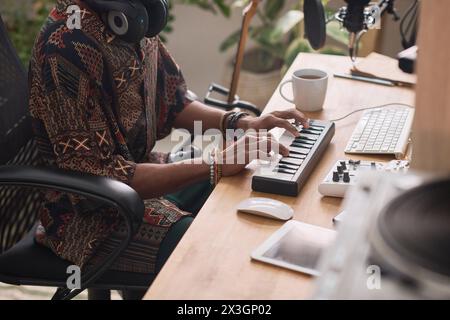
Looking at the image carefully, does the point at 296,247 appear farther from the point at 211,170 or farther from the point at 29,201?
the point at 29,201

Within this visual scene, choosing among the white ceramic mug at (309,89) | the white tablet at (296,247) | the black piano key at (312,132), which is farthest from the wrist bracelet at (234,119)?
the white tablet at (296,247)

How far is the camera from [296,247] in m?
1.18

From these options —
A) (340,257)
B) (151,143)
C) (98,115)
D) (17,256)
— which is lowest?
(17,256)

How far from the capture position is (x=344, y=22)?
188 centimetres

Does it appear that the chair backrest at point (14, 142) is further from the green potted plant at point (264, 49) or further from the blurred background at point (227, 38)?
the green potted plant at point (264, 49)

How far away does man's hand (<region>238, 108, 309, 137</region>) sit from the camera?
1.58 metres

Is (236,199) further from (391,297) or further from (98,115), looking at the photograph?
(391,297)

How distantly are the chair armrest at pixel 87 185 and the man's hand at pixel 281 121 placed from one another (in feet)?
1.28

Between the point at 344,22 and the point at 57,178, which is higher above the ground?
the point at 344,22

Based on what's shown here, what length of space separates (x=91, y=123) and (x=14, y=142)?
27cm

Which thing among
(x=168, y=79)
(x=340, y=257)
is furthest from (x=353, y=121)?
(x=340, y=257)

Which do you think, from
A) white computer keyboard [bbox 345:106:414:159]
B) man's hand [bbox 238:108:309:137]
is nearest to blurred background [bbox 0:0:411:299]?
white computer keyboard [bbox 345:106:414:159]

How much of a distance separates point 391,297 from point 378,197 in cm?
13

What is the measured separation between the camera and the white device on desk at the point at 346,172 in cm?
134
